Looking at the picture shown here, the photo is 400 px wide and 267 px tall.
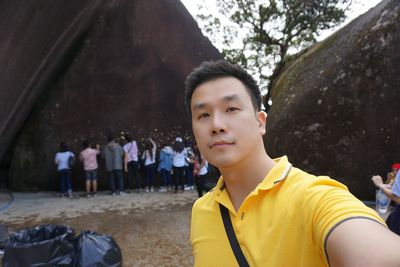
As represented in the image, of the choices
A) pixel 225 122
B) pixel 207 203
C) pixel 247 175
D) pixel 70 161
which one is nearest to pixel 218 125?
pixel 225 122

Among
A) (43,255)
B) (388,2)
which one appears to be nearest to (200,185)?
(43,255)

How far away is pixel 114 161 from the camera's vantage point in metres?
8.76

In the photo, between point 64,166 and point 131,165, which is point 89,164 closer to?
point 64,166

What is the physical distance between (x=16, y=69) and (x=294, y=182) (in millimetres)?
7353

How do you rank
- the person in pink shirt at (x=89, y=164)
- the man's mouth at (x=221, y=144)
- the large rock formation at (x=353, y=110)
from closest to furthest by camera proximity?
the man's mouth at (x=221, y=144), the large rock formation at (x=353, y=110), the person in pink shirt at (x=89, y=164)

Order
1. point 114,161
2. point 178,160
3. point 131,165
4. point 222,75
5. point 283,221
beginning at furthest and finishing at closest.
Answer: point 131,165 < point 178,160 < point 114,161 < point 222,75 < point 283,221

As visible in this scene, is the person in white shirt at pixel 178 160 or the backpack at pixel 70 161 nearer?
the backpack at pixel 70 161

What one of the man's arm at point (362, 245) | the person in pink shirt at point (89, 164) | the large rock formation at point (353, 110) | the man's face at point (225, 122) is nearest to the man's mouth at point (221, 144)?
the man's face at point (225, 122)

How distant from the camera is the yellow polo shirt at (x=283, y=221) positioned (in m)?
0.97

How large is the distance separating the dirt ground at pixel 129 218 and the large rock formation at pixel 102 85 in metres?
1.39

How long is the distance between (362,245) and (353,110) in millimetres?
6386

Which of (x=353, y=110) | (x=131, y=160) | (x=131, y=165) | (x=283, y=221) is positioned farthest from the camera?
(x=131, y=165)

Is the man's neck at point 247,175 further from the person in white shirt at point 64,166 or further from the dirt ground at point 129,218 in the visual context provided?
the person in white shirt at point 64,166

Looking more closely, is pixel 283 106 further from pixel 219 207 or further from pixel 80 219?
pixel 219 207
